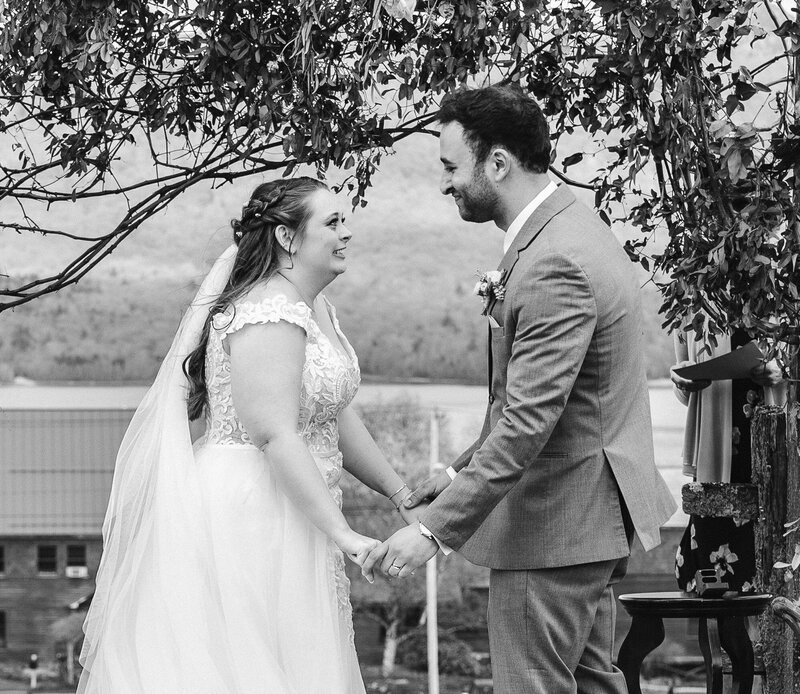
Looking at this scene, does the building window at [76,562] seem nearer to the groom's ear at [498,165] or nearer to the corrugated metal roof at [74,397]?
the corrugated metal roof at [74,397]

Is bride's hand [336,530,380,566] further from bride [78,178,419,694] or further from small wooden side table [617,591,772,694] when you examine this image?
small wooden side table [617,591,772,694]

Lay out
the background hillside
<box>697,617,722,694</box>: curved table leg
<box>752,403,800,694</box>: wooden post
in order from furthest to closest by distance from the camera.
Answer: the background hillside → <box>697,617,722,694</box>: curved table leg → <box>752,403,800,694</box>: wooden post

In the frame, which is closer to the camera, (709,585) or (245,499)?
(245,499)

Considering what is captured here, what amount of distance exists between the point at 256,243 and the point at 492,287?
0.72 meters

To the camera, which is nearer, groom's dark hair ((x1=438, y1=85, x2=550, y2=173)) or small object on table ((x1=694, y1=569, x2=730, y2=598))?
groom's dark hair ((x1=438, y1=85, x2=550, y2=173))

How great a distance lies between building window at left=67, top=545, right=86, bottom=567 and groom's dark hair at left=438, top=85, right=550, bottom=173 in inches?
176

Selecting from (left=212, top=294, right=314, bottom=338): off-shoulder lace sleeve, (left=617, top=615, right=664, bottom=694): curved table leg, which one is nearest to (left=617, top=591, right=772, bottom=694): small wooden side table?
(left=617, top=615, right=664, bottom=694): curved table leg

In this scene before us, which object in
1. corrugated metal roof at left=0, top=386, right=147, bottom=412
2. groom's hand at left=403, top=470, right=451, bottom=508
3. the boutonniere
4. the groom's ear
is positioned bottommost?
groom's hand at left=403, top=470, right=451, bottom=508

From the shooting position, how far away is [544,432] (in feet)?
7.59

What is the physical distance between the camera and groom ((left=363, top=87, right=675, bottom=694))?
2318 mm

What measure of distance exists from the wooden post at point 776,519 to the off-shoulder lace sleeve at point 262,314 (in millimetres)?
1546

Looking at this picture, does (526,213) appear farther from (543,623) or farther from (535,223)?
(543,623)

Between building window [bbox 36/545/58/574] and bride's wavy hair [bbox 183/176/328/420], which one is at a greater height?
bride's wavy hair [bbox 183/176/328/420]

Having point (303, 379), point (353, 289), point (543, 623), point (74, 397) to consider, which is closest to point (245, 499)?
point (303, 379)
